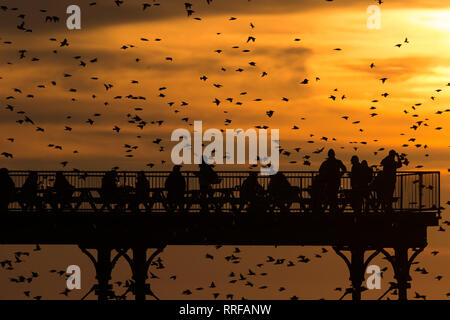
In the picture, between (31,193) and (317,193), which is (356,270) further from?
(31,193)

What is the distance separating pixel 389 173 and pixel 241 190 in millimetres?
5242

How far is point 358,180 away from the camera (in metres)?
54.5

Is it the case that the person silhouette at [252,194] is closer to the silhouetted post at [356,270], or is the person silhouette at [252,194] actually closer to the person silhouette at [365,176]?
the person silhouette at [365,176]

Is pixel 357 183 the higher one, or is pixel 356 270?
pixel 357 183

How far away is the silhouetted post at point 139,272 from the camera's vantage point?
57375 mm

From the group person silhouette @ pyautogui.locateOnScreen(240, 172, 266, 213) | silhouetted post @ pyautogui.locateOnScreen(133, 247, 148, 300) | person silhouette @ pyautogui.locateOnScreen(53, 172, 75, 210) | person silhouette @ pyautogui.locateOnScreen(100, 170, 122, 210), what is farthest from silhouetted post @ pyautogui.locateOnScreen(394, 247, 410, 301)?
person silhouette @ pyautogui.locateOnScreen(53, 172, 75, 210)

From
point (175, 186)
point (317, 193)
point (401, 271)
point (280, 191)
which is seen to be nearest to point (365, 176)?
point (317, 193)

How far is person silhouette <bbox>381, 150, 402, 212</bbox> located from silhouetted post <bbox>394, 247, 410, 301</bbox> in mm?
3655

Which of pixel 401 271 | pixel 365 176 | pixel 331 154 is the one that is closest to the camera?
pixel 331 154

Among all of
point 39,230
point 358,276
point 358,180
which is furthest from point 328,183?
point 39,230

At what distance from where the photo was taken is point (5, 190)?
184 feet

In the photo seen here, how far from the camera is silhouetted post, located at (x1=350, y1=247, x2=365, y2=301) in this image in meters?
58.6

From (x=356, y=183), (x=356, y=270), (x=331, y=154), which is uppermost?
(x=331, y=154)
